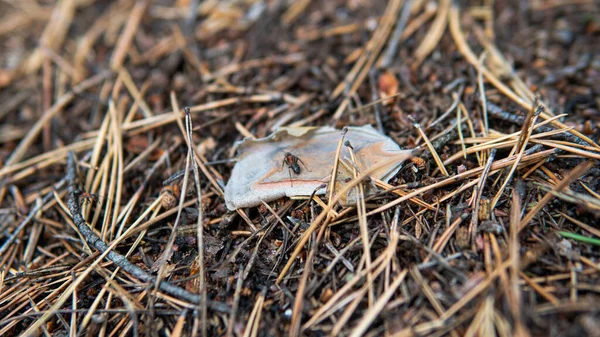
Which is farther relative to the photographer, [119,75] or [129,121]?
[119,75]

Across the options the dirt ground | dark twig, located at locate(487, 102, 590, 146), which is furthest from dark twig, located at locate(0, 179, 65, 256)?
dark twig, located at locate(487, 102, 590, 146)

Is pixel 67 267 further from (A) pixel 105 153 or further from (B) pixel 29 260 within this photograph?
(A) pixel 105 153

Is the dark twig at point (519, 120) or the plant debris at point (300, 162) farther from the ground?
the plant debris at point (300, 162)

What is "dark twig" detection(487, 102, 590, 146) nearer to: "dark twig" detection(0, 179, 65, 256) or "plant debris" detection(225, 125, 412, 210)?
"plant debris" detection(225, 125, 412, 210)

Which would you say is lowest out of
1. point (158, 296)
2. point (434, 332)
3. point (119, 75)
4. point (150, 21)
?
point (434, 332)

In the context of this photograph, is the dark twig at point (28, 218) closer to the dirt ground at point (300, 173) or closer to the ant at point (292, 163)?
the dirt ground at point (300, 173)

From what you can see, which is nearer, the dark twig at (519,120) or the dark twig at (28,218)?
the dark twig at (519,120)

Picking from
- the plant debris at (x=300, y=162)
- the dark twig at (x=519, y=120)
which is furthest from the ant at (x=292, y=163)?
the dark twig at (x=519, y=120)

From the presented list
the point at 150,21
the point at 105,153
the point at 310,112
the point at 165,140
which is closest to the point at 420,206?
the point at 310,112
